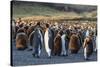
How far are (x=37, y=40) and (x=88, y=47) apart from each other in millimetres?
611

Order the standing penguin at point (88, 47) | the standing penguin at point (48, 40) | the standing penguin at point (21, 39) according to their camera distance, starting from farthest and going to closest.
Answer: the standing penguin at point (88, 47) < the standing penguin at point (48, 40) < the standing penguin at point (21, 39)

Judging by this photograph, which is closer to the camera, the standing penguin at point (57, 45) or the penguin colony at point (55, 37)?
the penguin colony at point (55, 37)

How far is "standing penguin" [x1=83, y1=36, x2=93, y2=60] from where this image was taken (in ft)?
7.93

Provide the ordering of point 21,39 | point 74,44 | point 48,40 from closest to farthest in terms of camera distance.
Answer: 1. point 21,39
2. point 48,40
3. point 74,44

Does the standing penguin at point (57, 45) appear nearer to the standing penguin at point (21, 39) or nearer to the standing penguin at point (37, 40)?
the standing penguin at point (37, 40)

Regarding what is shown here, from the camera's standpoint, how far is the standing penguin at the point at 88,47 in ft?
7.93

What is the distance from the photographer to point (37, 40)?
7.31 ft

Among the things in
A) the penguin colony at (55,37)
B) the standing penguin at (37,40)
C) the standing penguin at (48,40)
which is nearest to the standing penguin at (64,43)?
the penguin colony at (55,37)

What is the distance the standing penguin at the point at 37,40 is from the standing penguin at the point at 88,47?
53 centimetres

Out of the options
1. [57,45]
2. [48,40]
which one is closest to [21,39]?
[48,40]

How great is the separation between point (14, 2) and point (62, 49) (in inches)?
28.2

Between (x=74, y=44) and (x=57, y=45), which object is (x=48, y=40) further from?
(x=74, y=44)

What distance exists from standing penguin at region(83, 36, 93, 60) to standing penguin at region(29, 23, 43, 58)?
530 mm
